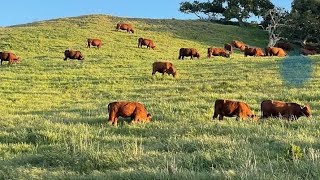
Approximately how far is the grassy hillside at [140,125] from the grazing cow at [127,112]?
1.18 ft

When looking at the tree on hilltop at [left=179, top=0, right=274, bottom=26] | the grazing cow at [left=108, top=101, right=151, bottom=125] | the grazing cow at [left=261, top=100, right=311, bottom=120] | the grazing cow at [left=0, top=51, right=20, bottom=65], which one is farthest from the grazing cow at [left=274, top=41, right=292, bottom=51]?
the grazing cow at [left=108, top=101, right=151, bottom=125]

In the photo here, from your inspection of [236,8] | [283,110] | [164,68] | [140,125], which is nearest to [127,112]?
[140,125]

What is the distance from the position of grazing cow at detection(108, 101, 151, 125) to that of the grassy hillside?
1.18ft

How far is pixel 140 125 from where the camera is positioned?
12.8 m

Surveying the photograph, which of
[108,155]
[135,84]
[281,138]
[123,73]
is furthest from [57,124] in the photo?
[123,73]

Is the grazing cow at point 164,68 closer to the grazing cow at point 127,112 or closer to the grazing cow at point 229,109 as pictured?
the grazing cow at point 229,109

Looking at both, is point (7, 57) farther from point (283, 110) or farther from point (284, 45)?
point (284, 45)

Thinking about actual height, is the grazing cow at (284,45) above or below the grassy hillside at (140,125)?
above

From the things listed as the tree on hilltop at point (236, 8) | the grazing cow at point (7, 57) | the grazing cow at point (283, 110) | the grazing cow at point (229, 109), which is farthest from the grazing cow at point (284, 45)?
the grazing cow at point (229, 109)

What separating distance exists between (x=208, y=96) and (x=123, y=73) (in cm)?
987

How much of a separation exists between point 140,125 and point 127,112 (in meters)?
1.05

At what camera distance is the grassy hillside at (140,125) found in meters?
7.60

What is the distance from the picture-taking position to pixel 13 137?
11891 millimetres

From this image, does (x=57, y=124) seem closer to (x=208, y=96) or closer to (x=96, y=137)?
(x=96, y=137)
